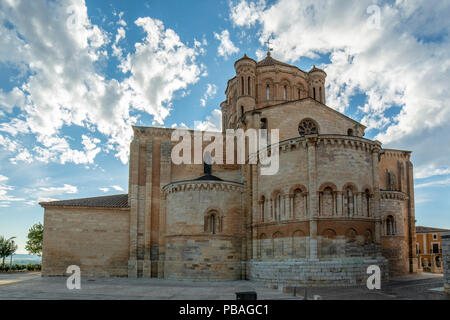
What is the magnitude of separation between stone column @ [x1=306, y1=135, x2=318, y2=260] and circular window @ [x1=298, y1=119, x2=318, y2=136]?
6673 millimetres

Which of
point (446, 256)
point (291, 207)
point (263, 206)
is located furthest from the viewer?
point (263, 206)

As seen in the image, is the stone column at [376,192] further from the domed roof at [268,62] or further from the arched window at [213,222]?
the domed roof at [268,62]

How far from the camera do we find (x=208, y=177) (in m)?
27.4

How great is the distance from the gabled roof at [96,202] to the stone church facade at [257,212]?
3.1 inches

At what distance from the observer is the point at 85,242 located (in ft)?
94.3

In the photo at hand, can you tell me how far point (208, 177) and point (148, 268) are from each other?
8.46 meters

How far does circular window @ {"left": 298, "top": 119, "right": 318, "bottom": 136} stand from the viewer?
97.1 feet

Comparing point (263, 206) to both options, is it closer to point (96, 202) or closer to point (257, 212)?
point (257, 212)

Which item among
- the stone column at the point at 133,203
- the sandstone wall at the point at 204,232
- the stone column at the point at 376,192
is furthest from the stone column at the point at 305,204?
the stone column at the point at 133,203

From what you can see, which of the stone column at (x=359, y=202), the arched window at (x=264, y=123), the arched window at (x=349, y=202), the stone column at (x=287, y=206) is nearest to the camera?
the arched window at (x=349, y=202)

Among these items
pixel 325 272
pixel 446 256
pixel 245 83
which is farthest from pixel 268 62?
pixel 446 256

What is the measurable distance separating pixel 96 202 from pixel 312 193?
1721 centimetres

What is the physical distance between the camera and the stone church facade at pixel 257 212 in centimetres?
2228

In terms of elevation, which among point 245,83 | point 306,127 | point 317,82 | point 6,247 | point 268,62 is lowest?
point 6,247
